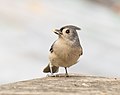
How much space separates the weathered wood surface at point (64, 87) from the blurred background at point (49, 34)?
4.67 metres

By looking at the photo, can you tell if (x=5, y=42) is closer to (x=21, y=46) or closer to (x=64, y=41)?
(x=21, y=46)

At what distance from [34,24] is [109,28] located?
197 centimetres

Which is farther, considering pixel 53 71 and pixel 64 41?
pixel 53 71

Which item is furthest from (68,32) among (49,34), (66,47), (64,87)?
(49,34)

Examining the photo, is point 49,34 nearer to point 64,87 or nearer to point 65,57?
point 65,57

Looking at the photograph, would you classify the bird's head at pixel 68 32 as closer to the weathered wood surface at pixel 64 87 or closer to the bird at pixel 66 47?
the bird at pixel 66 47

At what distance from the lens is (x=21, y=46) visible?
12289 mm

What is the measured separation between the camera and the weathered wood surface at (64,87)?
14.1 feet

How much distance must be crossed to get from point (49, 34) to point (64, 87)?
8.92 meters

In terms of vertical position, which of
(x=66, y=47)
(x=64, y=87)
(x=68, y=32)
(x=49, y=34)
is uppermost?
(x=49, y=34)

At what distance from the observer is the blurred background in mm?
10766

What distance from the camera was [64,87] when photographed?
179 inches

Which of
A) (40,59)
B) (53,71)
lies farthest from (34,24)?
(53,71)

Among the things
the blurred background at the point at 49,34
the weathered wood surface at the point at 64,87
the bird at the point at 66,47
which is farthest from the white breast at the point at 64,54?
the blurred background at the point at 49,34
